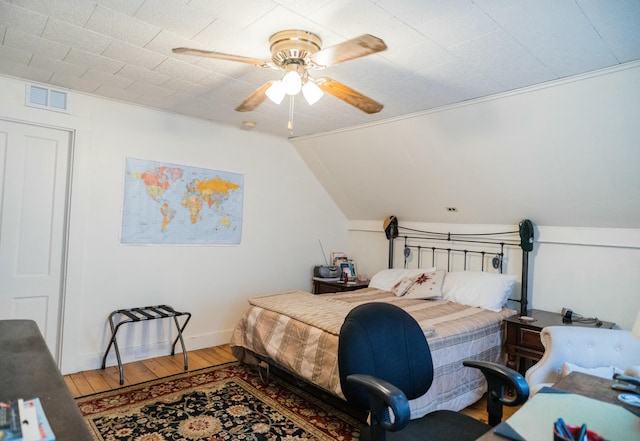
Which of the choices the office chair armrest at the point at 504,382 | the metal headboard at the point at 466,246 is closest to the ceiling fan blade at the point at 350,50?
the office chair armrest at the point at 504,382

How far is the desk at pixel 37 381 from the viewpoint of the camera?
3.16 ft

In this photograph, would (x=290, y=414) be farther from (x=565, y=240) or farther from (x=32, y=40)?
(x=32, y=40)

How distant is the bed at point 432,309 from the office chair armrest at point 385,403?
0.92 meters

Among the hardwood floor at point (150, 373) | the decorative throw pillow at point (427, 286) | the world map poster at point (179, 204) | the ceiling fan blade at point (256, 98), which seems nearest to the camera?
the ceiling fan blade at point (256, 98)

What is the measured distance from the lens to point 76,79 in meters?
2.89

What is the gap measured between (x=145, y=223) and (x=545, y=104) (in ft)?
11.3

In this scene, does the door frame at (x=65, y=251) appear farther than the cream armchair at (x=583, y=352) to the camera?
Yes


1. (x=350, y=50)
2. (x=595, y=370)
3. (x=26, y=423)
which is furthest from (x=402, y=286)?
(x=26, y=423)

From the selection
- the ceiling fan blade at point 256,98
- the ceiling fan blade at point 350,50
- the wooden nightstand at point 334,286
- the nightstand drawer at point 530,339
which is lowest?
the nightstand drawer at point 530,339

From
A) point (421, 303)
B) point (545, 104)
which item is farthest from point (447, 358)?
point (545, 104)

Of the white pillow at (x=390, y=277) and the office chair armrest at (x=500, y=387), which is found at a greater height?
the white pillow at (x=390, y=277)

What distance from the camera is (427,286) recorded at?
146 inches

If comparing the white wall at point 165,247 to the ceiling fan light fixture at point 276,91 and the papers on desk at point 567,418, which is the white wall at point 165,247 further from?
the papers on desk at point 567,418

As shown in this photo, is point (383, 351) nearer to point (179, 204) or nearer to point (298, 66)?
point (298, 66)
